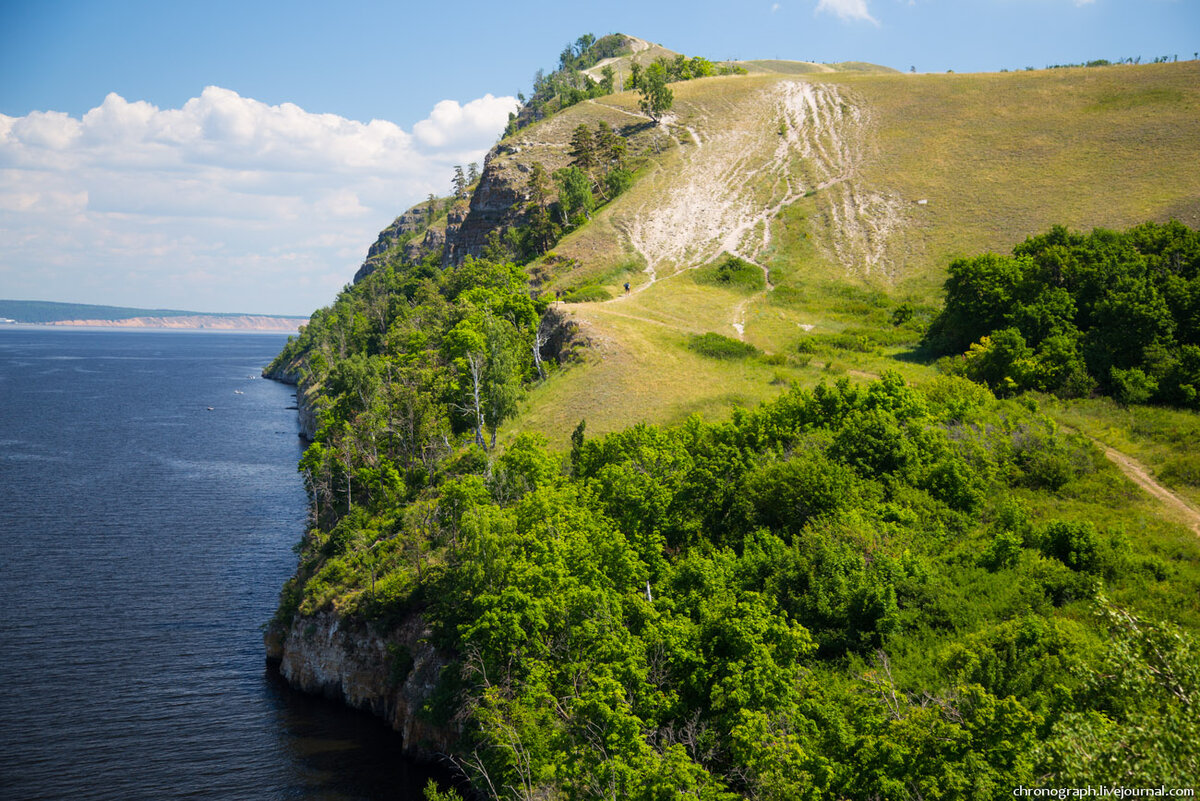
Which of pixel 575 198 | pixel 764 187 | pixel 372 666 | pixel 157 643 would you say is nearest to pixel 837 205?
pixel 764 187

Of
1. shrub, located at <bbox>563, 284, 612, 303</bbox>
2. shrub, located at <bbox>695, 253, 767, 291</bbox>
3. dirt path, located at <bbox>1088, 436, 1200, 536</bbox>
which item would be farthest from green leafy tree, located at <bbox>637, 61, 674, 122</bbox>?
dirt path, located at <bbox>1088, 436, 1200, 536</bbox>

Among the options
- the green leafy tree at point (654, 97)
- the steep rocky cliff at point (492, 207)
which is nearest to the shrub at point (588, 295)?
the steep rocky cliff at point (492, 207)

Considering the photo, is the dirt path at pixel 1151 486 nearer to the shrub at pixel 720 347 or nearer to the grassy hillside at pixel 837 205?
the grassy hillside at pixel 837 205

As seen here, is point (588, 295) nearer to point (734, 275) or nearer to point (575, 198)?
point (734, 275)

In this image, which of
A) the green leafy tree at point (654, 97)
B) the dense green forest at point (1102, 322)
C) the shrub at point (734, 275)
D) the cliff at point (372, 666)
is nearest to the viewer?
the cliff at point (372, 666)

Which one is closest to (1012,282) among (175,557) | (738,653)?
(738,653)

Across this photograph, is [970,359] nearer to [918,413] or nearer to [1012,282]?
[1012,282]

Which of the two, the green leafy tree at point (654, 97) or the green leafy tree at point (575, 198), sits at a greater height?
the green leafy tree at point (654, 97)
